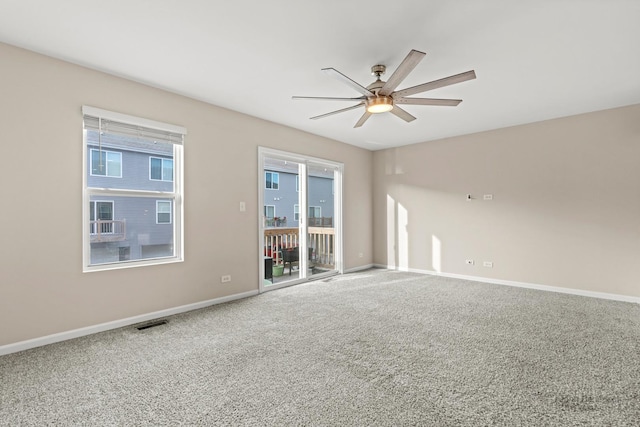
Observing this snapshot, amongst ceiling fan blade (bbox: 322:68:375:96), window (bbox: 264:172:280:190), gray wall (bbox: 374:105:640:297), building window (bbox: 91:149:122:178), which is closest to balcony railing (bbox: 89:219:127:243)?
building window (bbox: 91:149:122:178)

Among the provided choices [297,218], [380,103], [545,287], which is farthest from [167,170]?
[545,287]

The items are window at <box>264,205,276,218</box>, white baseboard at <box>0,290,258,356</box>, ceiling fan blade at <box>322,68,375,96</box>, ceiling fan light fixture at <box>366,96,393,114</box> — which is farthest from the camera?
window at <box>264,205,276,218</box>

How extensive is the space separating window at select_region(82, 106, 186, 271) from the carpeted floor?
2.73 feet

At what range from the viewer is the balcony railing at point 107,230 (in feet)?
10.2

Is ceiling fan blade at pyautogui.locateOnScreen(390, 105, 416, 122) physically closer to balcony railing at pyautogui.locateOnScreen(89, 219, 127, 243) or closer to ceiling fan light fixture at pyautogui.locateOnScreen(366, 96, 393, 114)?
ceiling fan light fixture at pyautogui.locateOnScreen(366, 96, 393, 114)

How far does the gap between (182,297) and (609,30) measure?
15.7 ft

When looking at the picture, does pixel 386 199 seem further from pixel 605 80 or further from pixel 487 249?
pixel 605 80

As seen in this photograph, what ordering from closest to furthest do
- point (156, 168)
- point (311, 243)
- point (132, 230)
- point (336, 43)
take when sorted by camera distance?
1. point (336, 43)
2. point (132, 230)
3. point (156, 168)
4. point (311, 243)

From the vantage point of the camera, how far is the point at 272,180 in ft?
15.8

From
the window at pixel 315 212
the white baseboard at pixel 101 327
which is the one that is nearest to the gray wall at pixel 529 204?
the window at pixel 315 212

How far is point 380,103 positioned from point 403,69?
578 millimetres

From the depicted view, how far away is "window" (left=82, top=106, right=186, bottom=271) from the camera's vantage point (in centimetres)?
309

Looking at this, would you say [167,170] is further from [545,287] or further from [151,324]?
[545,287]

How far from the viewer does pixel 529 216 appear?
15.8ft
